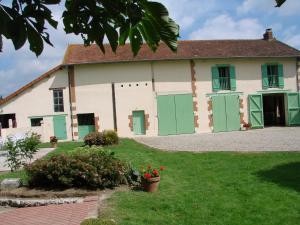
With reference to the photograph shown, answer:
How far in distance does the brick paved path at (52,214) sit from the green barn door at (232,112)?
714 inches

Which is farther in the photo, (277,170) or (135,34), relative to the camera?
(277,170)

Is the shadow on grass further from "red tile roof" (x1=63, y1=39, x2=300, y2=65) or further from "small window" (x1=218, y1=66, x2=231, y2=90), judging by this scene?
"small window" (x1=218, y1=66, x2=231, y2=90)

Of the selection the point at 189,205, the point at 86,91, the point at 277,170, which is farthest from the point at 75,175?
the point at 86,91

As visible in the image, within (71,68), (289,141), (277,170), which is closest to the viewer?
(277,170)

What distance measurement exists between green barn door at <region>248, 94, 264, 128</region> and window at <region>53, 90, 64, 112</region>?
1120cm

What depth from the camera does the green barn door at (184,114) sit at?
2367 cm

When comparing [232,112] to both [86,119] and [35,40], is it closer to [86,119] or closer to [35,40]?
[86,119]

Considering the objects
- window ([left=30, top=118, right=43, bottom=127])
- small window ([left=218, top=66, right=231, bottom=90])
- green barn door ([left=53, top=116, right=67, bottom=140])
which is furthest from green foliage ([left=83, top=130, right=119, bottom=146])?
small window ([left=218, top=66, right=231, bottom=90])

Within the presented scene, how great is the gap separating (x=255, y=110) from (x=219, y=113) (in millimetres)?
2373

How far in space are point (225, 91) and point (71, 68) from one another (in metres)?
9.20

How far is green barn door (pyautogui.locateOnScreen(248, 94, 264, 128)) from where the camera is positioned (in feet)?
81.3

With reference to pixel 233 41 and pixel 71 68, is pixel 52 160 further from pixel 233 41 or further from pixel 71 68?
pixel 233 41

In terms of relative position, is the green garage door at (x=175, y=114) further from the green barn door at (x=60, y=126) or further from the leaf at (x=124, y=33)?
the leaf at (x=124, y=33)

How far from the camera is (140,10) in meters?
1.71
